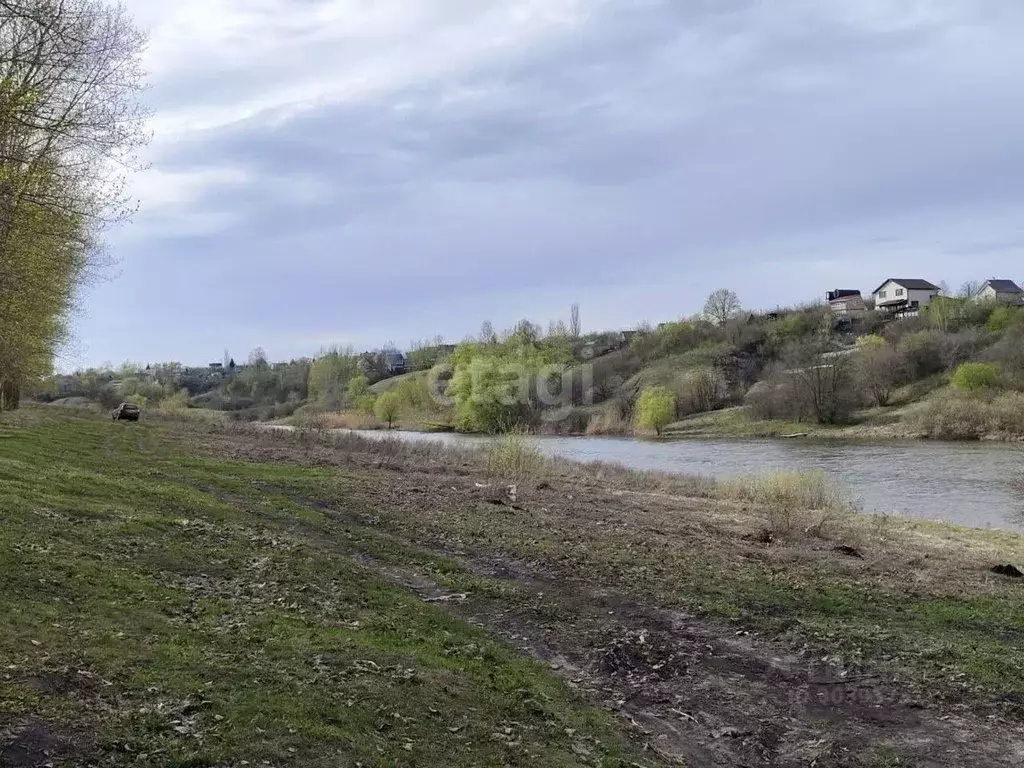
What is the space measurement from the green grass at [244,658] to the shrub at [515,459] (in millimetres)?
17593

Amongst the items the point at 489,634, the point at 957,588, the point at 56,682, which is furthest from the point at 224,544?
the point at 957,588

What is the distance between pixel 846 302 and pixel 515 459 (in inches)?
5872

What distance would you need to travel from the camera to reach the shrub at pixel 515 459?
31.4 metres

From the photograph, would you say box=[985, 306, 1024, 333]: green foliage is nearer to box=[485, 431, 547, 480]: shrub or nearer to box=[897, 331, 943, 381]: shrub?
box=[897, 331, 943, 381]: shrub

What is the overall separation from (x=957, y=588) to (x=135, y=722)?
43.8 feet

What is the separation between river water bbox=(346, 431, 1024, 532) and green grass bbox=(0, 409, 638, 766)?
70.6ft

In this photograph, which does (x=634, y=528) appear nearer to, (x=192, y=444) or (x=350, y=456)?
(x=350, y=456)

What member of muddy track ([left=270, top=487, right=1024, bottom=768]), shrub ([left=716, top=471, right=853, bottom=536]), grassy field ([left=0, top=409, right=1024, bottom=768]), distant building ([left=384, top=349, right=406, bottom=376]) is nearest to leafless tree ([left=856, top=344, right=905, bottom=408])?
shrub ([left=716, top=471, right=853, bottom=536])

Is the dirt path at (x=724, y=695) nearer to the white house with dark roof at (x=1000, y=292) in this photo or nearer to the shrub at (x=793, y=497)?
the shrub at (x=793, y=497)

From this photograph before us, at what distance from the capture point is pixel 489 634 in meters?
9.89

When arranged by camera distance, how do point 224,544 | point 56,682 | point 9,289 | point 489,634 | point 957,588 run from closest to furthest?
point 56,682 → point 489,634 → point 224,544 → point 957,588 → point 9,289

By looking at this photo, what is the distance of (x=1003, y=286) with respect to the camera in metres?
135

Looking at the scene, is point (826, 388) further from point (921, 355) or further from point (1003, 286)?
point (1003, 286)

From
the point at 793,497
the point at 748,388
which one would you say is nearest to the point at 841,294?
the point at 748,388
